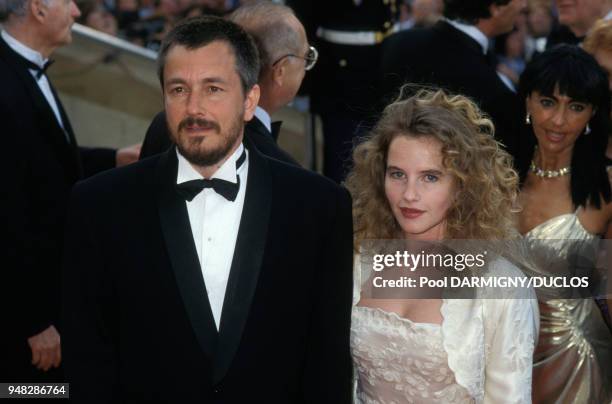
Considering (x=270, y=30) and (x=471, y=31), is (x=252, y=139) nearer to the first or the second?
(x=270, y=30)

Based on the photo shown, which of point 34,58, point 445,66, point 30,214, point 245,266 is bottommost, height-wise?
point 245,266

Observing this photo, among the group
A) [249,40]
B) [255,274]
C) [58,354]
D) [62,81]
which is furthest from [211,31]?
[62,81]

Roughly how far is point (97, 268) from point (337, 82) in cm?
290

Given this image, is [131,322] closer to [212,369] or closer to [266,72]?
[212,369]

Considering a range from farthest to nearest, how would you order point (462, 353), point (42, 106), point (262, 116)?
1. point (42, 106)
2. point (262, 116)
3. point (462, 353)

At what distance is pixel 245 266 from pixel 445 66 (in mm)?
2157

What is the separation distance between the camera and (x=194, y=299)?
8.92 ft

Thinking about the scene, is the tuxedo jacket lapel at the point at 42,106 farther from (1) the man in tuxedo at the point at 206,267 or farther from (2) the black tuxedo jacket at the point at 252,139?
(1) the man in tuxedo at the point at 206,267

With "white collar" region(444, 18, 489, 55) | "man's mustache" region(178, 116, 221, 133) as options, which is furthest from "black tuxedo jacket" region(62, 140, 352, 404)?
"white collar" region(444, 18, 489, 55)

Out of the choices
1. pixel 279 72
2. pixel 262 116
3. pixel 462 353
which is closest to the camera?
pixel 462 353

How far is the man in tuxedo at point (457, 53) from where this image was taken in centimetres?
455

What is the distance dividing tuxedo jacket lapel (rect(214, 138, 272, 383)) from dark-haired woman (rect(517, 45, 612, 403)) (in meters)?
1.43

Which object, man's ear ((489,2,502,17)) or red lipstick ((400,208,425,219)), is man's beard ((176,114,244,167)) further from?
man's ear ((489,2,502,17))

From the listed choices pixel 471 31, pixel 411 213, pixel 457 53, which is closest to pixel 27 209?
pixel 411 213
